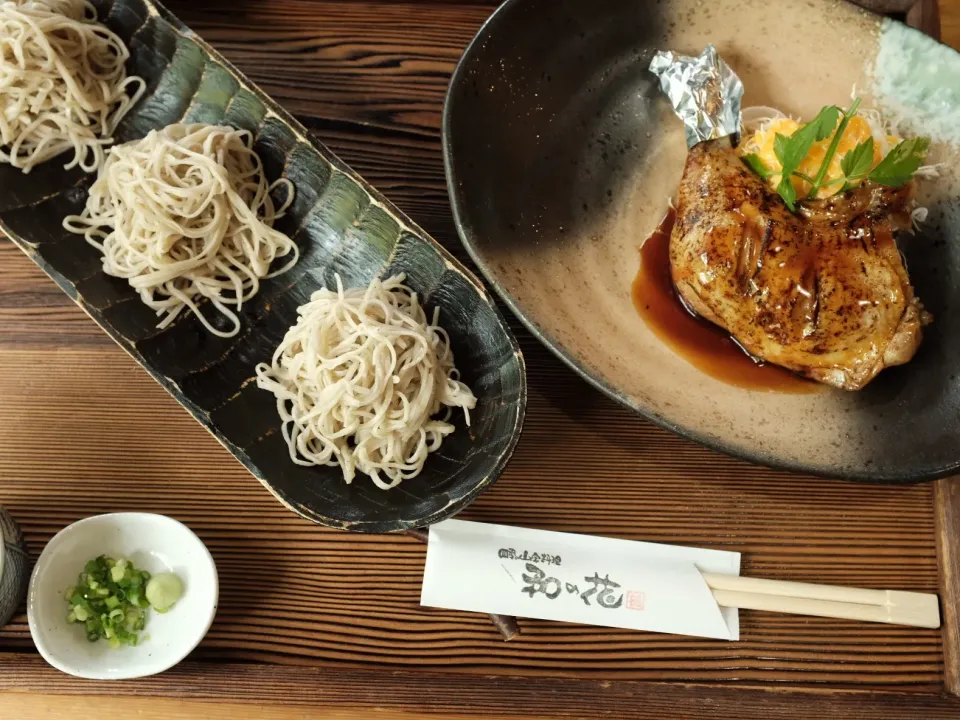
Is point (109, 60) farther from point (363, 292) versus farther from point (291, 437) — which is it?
point (291, 437)

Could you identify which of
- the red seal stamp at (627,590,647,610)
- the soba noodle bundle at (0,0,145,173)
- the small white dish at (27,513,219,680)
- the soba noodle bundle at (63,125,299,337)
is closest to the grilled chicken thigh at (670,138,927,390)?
the red seal stamp at (627,590,647,610)

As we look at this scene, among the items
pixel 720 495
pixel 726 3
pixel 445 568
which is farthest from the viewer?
pixel 726 3

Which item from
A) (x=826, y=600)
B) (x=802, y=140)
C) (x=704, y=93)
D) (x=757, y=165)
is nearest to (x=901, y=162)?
(x=802, y=140)

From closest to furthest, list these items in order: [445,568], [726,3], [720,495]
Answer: [445,568]
[720,495]
[726,3]

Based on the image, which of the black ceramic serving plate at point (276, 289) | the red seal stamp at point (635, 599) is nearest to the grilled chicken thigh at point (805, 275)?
the black ceramic serving plate at point (276, 289)

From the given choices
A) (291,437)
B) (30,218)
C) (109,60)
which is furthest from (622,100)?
(30,218)

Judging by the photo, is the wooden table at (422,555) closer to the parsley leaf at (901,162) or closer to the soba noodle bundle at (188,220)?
the soba noodle bundle at (188,220)
